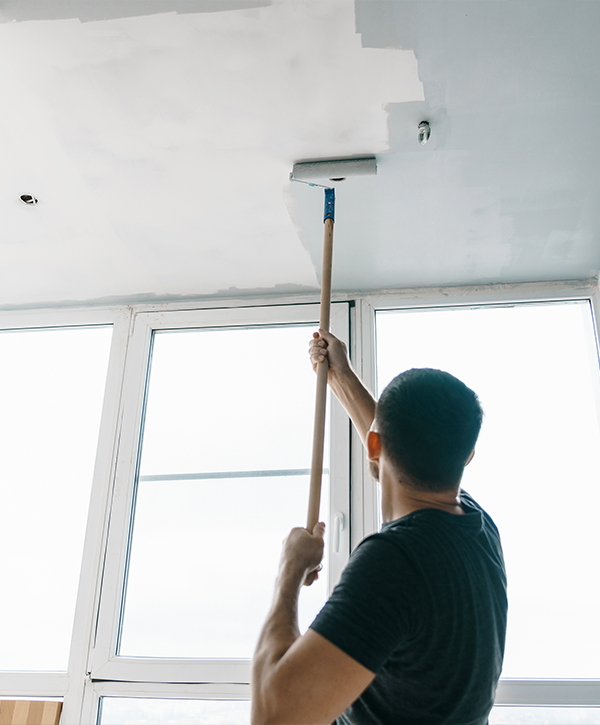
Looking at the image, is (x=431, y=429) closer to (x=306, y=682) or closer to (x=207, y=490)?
(x=306, y=682)

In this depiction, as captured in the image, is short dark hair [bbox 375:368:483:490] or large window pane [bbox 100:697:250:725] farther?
large window pane [bbox 100:697:250:725]

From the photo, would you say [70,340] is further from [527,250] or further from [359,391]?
[527,250]

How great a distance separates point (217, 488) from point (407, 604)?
1462 mm

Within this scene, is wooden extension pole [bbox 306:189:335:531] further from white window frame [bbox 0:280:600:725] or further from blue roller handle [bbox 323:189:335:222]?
white window frame [bbox 0:280:600:725]

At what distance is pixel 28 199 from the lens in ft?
6.02

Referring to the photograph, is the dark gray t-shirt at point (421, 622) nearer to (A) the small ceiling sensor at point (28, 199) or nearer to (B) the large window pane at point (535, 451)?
(B) the large window pane at point (535, 451)

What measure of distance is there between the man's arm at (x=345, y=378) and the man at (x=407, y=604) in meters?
0.35

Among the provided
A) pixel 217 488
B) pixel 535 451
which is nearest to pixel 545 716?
pixel 535 451

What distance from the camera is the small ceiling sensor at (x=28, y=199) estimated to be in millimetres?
1821

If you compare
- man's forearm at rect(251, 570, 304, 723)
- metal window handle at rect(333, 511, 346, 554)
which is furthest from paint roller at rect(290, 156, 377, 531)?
metal window handle at rect(333, 511, 346, 554)

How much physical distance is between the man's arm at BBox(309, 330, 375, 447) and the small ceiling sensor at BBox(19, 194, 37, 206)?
3.48 ft

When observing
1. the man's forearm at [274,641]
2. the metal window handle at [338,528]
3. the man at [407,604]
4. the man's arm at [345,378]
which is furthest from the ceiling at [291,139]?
the man's forearm at [274,641]

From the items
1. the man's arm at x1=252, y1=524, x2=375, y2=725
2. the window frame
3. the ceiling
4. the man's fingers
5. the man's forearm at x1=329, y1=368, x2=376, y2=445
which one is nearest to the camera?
the man's arm at x1=252, y1=524, x2=375, y2=725

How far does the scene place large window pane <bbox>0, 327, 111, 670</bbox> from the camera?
212cm
